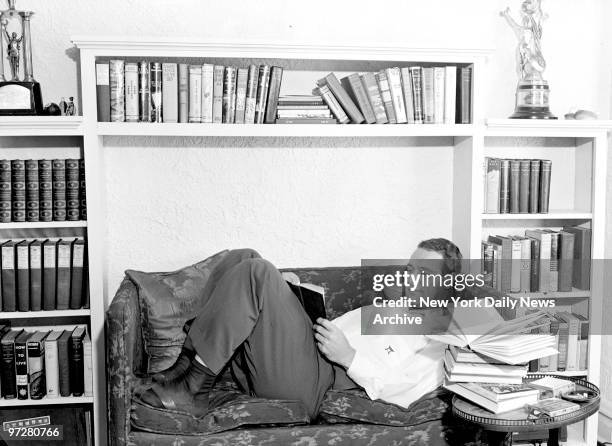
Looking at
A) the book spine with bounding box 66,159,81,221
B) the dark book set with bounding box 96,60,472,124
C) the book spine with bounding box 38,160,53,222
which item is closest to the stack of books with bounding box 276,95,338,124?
the dark book set with bounding box 96,60,472,124

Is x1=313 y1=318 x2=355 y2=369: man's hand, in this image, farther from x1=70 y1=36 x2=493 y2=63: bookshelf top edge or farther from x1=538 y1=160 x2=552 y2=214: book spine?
x1=538 y1=160 x2=552 y2=214: book spine

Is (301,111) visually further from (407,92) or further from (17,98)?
(17,98)

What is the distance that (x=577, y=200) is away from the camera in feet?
10.8

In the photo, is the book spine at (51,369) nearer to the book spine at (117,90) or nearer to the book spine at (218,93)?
the book spine at (117,90)

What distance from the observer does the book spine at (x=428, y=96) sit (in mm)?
→ 2932

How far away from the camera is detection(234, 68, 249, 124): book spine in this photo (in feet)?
9.31

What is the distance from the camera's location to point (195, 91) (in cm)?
282

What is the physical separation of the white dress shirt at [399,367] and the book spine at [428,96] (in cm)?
99

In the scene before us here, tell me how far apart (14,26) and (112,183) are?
2.54ft

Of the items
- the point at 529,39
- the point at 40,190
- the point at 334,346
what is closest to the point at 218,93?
the point at 40,190

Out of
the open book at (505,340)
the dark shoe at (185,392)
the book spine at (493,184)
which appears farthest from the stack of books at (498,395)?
the book spine at (493,184)

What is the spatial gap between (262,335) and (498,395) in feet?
2.61

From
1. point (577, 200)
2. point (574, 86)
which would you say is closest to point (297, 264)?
point (577, 200)

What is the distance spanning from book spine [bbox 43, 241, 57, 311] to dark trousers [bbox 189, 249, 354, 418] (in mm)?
748
